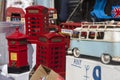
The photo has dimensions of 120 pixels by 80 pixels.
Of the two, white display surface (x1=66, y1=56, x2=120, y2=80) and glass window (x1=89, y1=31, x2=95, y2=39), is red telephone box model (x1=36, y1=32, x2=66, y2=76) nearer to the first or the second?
white display surface (x1=66, y1=56, x2=120, y2=80)

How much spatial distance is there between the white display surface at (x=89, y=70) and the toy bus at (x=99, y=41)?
0.15 feet

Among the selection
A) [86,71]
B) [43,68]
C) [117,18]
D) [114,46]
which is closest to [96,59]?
[86,71]

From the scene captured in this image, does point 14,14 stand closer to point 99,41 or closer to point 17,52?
point 17,52

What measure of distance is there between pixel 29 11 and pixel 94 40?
0.98 meters

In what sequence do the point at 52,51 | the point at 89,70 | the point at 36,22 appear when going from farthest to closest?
the point at 36,22
the point at 52,51
the point at 89,70

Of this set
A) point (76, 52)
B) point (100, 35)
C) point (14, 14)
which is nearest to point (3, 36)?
point (14, 14)

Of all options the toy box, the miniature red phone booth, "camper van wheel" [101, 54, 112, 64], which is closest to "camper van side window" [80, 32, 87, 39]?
"camper van wheel" [101, 54, 112, 64]

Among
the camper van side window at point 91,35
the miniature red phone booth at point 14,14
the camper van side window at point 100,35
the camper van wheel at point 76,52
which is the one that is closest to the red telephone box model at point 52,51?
the camper van wheel at point 76,52

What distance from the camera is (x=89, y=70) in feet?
6.52

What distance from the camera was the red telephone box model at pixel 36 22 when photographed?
2.71 m

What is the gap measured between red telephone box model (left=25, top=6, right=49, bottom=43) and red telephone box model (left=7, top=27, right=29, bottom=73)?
0.62ft

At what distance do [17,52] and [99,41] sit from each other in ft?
2.78

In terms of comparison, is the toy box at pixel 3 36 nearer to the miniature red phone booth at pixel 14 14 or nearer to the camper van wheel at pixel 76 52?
the miniature red phone booth at pixel 14 14

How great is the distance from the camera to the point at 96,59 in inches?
79.3
